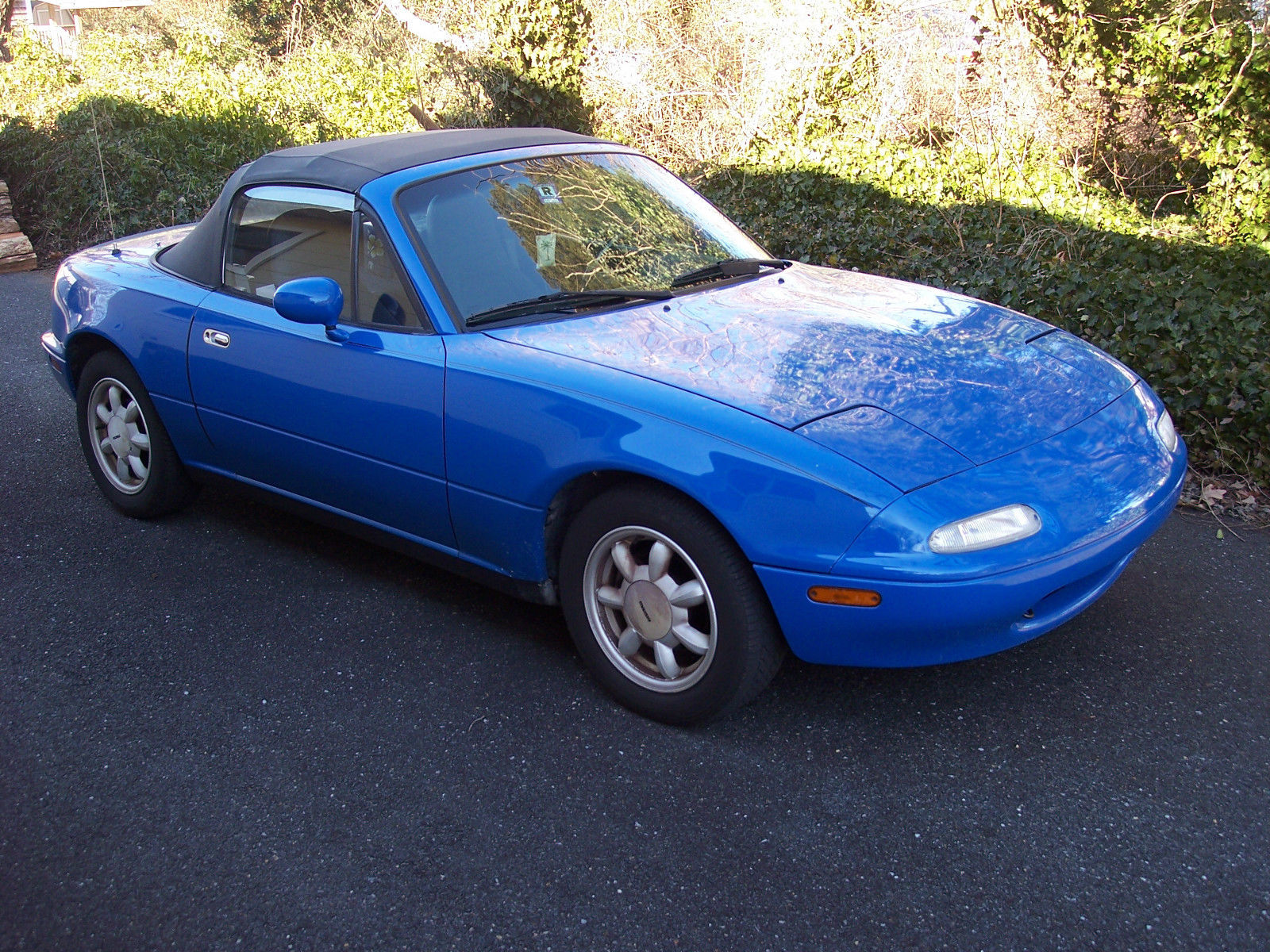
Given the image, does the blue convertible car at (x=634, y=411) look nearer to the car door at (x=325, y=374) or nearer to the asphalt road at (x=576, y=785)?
the car door at (x=325, y=374)

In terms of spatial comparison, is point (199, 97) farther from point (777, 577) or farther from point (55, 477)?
point (777, 577)

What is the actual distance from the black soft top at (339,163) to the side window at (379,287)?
18 cm

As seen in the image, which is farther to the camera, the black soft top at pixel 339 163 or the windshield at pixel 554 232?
the black soft top at pixel 339 163

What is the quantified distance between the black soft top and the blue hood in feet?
A: 2.76

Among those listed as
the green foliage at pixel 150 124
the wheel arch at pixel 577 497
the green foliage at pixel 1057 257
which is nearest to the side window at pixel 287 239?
the wheel arch at pixel 577 497

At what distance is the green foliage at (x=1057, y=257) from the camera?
15.1 feet

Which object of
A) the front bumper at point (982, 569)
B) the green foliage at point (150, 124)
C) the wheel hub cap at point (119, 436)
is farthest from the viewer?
the green foliage at point (150, 124)

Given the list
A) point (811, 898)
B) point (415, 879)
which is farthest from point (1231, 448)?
point (415, 879)

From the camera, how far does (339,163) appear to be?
3596 mm

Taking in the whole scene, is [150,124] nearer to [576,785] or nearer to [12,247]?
[12,247]

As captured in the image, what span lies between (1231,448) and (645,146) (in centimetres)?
680

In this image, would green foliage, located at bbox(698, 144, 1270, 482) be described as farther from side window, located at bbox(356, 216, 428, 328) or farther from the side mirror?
the side mirror

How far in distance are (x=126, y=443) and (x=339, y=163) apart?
1.56 metres

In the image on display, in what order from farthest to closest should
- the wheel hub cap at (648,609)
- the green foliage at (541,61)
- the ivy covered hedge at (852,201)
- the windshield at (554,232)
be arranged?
the green foliage at (541,61) → the ivy covered hedge at (852,201) → the windshield at (554,232) → the wheel hub cap at (648,609)
